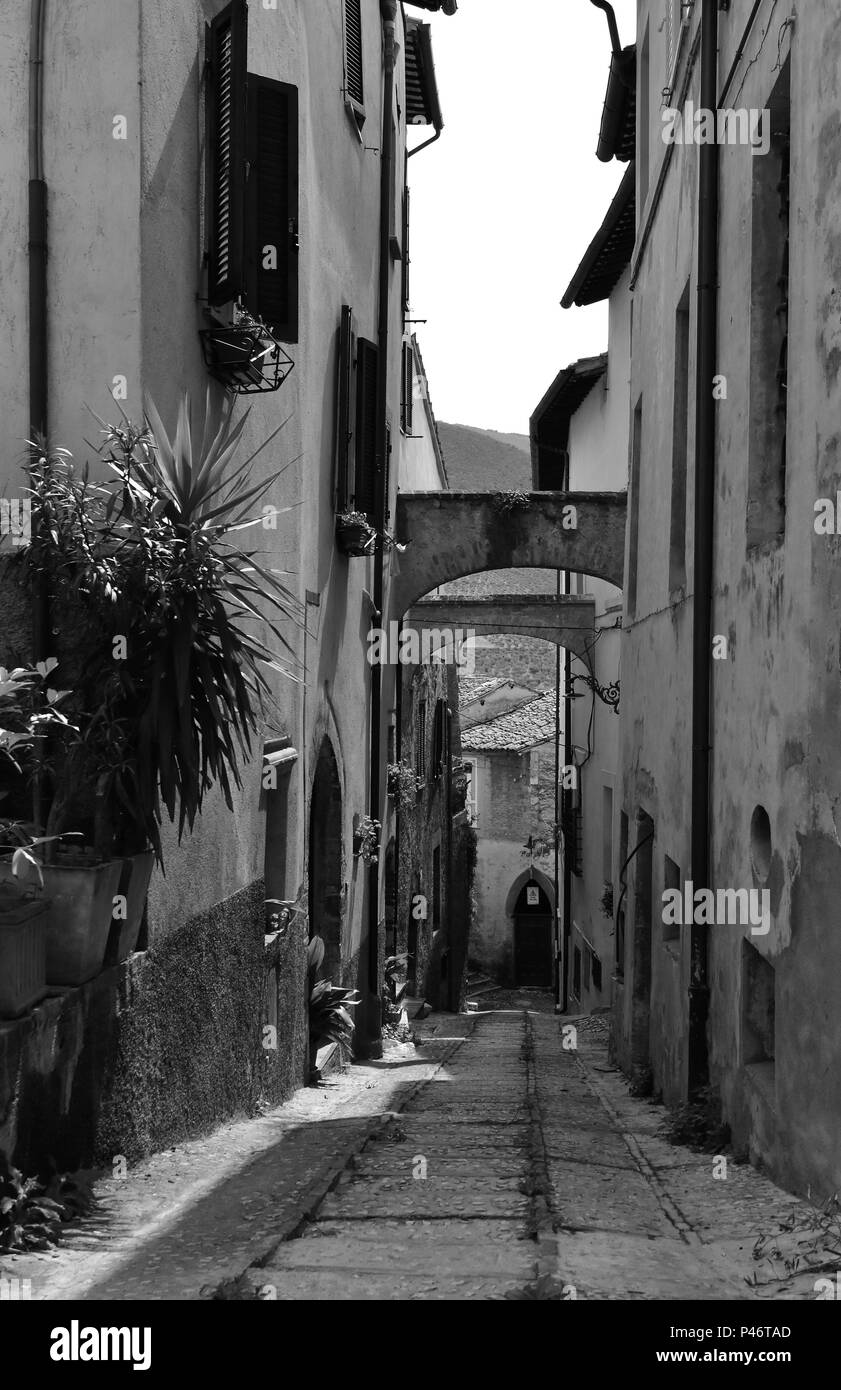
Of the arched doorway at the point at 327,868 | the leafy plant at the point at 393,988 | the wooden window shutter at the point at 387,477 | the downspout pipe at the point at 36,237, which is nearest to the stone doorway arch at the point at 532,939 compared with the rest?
the leafy plant at the point at 393,988

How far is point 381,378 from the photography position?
13.2 m

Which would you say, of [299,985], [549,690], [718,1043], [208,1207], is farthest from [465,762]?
[208,1207]

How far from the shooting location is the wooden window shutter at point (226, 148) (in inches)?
276

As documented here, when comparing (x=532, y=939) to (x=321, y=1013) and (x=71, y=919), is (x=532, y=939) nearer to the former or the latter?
(x=321, y=1013)

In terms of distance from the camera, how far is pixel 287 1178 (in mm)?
6258

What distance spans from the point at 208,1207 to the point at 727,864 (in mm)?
3463

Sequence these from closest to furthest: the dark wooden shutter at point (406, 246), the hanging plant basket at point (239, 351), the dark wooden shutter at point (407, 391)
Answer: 1. the hanging plant basket at point (239, 351)
2. the dark wooden shutter at point (406, 246)
3. the dark wooden shutter at point (407, 391)

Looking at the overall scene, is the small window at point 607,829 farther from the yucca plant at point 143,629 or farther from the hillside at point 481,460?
the hillside at point 481,460

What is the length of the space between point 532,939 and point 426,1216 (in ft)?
100

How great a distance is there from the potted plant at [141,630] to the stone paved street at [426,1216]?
1.28 metres

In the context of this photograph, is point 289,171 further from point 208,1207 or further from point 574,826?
point 574,826

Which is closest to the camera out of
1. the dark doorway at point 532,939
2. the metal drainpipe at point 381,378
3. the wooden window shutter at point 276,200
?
the wooden window shutter at point 276,200

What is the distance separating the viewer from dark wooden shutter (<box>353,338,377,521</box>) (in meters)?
12.2

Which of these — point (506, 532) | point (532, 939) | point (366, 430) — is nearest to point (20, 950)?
point (366, 430)
